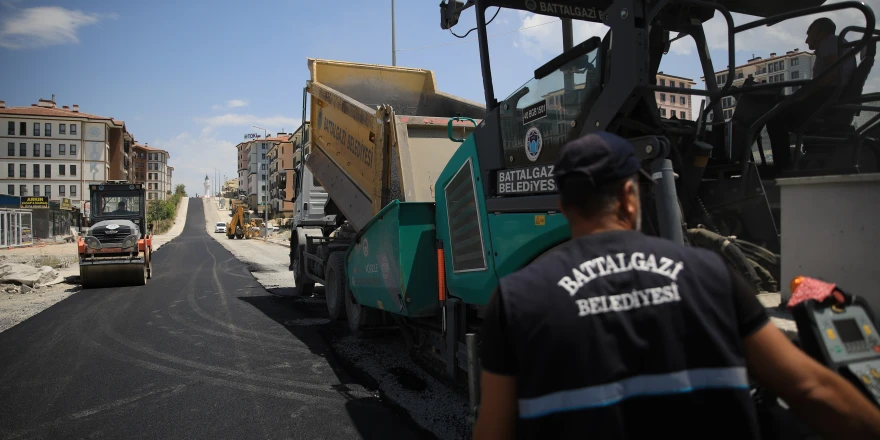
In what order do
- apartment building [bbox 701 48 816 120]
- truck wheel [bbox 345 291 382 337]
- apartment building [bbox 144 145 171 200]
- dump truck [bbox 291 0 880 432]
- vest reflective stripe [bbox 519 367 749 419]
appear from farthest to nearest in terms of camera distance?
apartment building [bbox 144 145 171 200], truck wheel [bbox 345 291 382 337], apartment building [bbox 701 48 816 120], dump truck [bbox 291 0 880 432], vest reflective stripe [bbox 519 367 749 419]

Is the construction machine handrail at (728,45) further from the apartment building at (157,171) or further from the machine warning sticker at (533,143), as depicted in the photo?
the apartment building at (157,171)

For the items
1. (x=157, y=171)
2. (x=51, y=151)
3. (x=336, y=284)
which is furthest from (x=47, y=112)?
(x=336, y=284)

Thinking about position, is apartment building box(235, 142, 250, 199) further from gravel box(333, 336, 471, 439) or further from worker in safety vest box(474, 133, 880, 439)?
worker in safety vest box(474, 133, 880, 439)

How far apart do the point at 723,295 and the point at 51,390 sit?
19.6ft

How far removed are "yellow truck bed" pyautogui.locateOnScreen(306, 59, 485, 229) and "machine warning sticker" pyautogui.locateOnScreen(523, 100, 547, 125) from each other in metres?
2.13

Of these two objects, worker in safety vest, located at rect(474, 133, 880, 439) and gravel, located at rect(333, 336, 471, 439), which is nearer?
worker in safety vest, located at rect(474, 133, 880, 439)

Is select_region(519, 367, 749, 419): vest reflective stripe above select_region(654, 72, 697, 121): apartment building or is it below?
below

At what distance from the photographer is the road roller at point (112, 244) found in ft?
45.4

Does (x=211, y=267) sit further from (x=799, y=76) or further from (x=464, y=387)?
(x=799, y=76)

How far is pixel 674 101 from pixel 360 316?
4594 mm

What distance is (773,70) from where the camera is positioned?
10.2 feet

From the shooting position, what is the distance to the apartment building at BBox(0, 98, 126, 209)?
242 ft

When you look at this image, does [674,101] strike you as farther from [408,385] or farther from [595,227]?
[408,385]

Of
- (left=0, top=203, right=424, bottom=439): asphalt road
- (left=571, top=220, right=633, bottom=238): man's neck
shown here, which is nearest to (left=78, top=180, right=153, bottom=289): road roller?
(left=0, top=203, right=424, bottom=439): asphalt road
